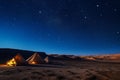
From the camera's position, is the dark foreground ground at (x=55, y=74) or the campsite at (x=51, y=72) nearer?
the dark foreground ground at (x=55, y=74)

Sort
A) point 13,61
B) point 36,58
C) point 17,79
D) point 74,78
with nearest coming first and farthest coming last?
point 17,79 → point 74,78 → point 13,61 → point 36,58

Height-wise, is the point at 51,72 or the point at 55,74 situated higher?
the point at 51,72

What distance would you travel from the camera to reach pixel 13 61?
2114 cm

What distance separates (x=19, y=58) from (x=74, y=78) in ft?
40.9

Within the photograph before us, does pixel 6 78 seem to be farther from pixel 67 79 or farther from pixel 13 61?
pixel 13 61

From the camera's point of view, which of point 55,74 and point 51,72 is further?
point 51,72

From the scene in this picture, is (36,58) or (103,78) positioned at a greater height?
(36,58)

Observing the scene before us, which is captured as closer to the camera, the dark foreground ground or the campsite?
the dark foreground ground

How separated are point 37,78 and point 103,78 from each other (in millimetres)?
4367

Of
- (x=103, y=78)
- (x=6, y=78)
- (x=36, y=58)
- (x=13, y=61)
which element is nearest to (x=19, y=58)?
(x=13, y=61)

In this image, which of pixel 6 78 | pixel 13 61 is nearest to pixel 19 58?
pixel 13 61

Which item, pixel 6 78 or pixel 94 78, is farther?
pixel 94 78

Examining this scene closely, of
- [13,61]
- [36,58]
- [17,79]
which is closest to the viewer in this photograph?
[17,79]

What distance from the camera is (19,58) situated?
21.8 m
